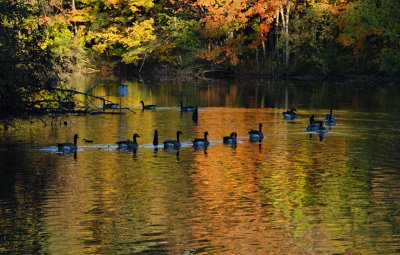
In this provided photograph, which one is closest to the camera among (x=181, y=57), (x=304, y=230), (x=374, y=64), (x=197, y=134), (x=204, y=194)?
(x=304, y=230)

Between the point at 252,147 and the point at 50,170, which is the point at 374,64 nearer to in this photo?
the point at 252,147

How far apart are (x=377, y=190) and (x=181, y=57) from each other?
72.4 m

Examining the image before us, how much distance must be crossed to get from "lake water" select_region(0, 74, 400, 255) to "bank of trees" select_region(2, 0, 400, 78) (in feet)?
109

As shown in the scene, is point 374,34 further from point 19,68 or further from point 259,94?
point 19,68

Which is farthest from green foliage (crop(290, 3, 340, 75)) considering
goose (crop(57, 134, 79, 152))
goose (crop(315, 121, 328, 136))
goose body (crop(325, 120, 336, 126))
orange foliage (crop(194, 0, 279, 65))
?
goose (crop(57, 134, 79, 152))

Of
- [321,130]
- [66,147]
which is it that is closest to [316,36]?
[321,130]

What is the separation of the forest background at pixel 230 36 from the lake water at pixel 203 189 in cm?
3040

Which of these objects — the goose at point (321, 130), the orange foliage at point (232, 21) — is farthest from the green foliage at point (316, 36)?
the goose at point (321, 130)

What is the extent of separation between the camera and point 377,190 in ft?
102

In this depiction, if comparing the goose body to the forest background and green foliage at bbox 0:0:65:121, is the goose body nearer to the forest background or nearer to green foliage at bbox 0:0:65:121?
green foliage at bbox 0:0:65:121

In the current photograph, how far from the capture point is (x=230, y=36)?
98000 mm

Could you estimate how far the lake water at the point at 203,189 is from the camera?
2411 cm

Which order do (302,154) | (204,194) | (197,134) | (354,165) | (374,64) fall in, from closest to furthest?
(204,194) → (354,165) → (302,154) → (197,134) → (374,64)

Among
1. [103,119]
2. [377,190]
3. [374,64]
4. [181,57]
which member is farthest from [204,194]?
[181,57]
